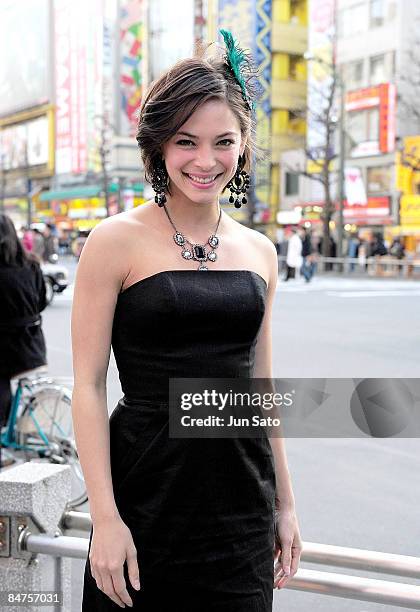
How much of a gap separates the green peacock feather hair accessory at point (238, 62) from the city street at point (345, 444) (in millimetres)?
2418

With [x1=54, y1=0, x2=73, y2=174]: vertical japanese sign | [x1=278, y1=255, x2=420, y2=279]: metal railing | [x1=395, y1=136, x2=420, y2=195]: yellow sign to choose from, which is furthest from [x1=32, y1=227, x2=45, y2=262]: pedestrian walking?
[x1=54, y1=0, x2=73, y2=174]: vertical japanese sign

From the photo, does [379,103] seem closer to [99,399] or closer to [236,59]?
[236,59]

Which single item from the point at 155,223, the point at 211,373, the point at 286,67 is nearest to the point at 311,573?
the point at 211,373

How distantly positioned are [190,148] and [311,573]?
48.0 inches

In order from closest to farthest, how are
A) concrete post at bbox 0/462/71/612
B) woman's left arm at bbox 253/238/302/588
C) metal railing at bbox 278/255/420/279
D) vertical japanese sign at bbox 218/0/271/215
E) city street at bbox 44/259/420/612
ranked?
woman's left arm at bbox 253/238/302/588, concrete post at bbox 0/462/71/612, city street at bbox 44/259/420/612, metal railing at bbox 278/255/420/279, vertical japanese sign at bbox 218/0/271/215

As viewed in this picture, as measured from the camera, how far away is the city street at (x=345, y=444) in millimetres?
4324

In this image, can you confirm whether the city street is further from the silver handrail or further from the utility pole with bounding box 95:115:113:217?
the utility pole with bounding box 95:115:113:217

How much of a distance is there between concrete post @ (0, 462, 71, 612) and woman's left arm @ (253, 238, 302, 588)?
2.82 feet

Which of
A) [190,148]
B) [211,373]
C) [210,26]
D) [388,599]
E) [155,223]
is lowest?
[388,599]

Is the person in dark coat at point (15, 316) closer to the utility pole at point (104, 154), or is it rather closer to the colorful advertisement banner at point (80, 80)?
the utility pole at point (104, 154)

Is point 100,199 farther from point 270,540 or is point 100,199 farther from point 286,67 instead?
point 270,540

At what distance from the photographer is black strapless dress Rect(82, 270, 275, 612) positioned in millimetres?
1617

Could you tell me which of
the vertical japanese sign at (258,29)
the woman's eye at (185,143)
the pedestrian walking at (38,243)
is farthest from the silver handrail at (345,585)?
the vertical japanese sign at (258,29)

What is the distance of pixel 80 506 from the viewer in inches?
183
